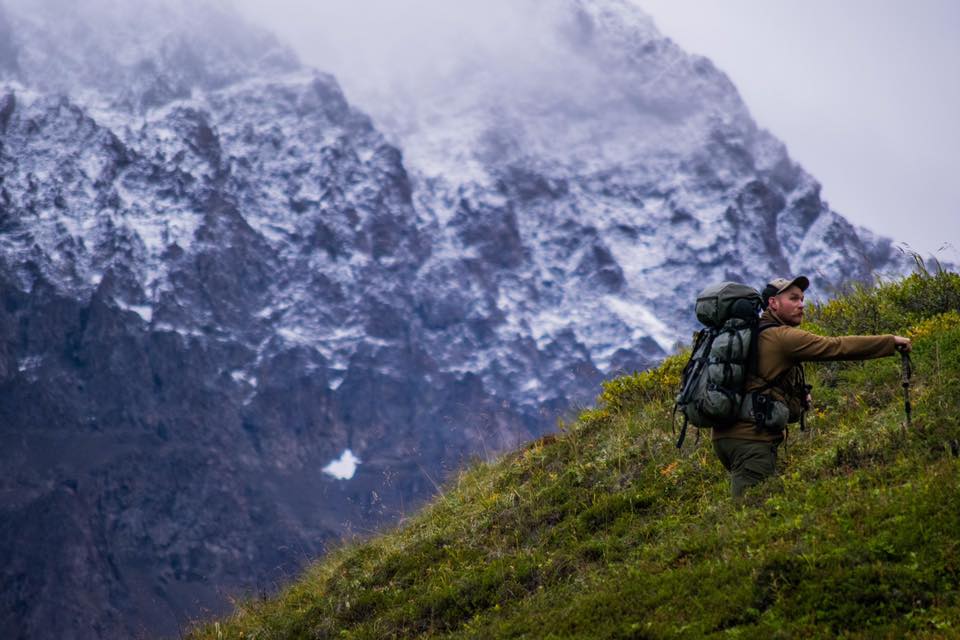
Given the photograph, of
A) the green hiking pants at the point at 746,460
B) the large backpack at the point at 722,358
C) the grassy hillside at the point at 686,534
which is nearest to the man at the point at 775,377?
the green hiking pants at the point at 746,460

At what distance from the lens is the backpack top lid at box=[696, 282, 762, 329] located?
366 inches

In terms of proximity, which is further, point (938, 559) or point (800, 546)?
point (800, 546)

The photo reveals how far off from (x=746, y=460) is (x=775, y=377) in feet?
2.90

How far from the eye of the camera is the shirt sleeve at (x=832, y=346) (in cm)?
854

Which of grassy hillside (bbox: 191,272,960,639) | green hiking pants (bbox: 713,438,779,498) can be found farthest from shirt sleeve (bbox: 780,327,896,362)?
grassy hillside (bbox: 191,272,960,639)

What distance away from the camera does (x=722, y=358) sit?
9.16m

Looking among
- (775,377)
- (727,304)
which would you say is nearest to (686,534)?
(775,377)

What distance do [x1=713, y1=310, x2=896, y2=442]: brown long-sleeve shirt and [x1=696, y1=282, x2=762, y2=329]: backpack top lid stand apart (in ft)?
0.64

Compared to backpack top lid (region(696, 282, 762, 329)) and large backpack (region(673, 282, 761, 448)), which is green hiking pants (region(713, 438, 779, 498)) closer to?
large backpack (region(673, 282, 761, 448))

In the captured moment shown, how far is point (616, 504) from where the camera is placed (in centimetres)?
1241

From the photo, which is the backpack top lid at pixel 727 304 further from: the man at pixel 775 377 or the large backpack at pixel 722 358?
the man at pixel 775 377

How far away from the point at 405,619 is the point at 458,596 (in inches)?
26.8

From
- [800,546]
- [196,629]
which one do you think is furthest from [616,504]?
[196,629]

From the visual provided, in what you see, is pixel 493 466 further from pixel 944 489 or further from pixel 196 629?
pixel 944 489
